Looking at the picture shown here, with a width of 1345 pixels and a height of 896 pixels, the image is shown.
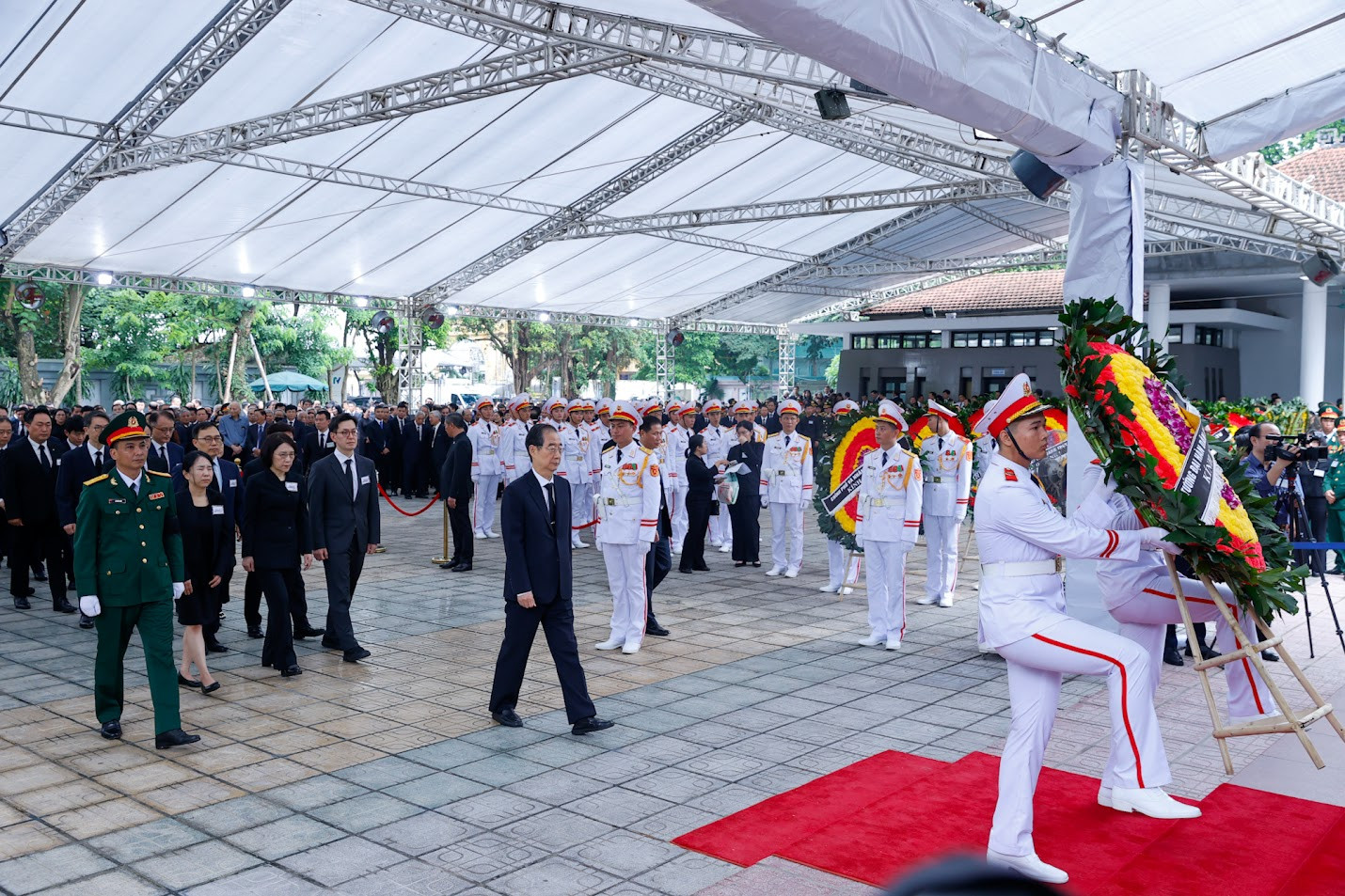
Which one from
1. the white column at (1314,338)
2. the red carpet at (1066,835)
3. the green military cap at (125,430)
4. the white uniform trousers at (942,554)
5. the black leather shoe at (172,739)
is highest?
the white column at (1314,338)

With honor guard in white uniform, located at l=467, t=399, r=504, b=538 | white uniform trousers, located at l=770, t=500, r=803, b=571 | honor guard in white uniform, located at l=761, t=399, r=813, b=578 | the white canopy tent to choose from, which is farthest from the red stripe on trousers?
honor guard in white uniform, located at l=467, t=399, r=504, b=538

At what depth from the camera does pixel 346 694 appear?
699 cm

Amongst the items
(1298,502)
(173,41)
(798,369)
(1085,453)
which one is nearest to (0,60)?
(173,41)

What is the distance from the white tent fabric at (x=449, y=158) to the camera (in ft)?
28.2

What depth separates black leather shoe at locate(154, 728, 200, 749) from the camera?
582cm

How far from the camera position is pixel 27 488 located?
9.75m

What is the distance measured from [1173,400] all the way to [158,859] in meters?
5.04

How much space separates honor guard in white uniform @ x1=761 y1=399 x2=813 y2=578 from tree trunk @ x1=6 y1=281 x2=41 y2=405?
840 inches

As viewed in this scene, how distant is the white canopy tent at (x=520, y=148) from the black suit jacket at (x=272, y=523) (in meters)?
4.57

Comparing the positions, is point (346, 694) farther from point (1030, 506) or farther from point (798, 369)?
point (798, 369)

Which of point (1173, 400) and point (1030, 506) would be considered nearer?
point (1030, 506)

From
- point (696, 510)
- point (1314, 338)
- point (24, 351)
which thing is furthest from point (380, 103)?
point (1314, 338)

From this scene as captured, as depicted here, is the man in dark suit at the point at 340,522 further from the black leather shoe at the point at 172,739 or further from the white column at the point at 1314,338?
the white column at the point at 1314,338

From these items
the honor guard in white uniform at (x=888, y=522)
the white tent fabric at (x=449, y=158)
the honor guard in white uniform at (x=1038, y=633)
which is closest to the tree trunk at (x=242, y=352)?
the white tent fabric at (x=449, y=158)
